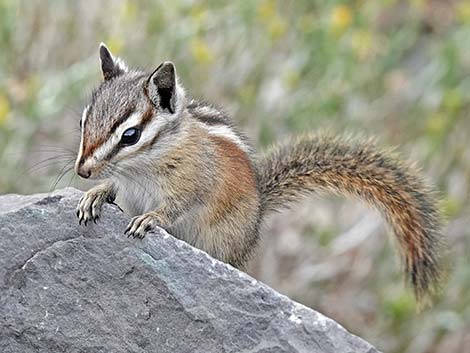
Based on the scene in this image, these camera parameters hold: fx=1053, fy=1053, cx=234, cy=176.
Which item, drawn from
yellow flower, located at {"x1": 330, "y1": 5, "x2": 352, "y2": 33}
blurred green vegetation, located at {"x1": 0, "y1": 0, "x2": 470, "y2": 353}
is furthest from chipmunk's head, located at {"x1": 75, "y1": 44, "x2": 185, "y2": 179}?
yellow flower, located at {"x1": 330, "y1": 5, "x2": 352, "y2": 33}

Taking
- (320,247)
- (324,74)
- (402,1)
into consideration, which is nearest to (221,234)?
(320,247)

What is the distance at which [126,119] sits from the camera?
4.23 meters

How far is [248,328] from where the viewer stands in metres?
3.91

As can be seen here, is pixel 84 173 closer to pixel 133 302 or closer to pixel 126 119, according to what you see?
pixel 126 119

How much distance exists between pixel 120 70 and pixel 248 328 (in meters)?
1.39

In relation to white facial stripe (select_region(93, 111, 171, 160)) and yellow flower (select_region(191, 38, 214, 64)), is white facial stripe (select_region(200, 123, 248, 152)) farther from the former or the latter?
yellow flower (select_region(191, 38, 214, 64))

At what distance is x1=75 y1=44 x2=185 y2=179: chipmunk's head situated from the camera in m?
4.11

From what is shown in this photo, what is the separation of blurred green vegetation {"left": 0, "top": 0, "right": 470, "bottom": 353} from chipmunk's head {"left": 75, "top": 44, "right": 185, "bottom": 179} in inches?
93.0

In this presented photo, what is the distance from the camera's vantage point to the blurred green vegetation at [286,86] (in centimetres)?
706

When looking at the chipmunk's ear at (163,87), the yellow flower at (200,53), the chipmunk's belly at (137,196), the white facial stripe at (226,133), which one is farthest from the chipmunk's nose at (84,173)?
the yellow flower at (200,53)

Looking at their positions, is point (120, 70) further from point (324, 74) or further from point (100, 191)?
point (324, 74)

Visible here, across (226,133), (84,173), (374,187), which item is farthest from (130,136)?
(374,187)

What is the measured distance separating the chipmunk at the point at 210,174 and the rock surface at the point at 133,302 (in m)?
0.16

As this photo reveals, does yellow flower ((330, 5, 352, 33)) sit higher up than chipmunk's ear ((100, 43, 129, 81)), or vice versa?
chipmunk's ear ((100, 43, 129, 81))
